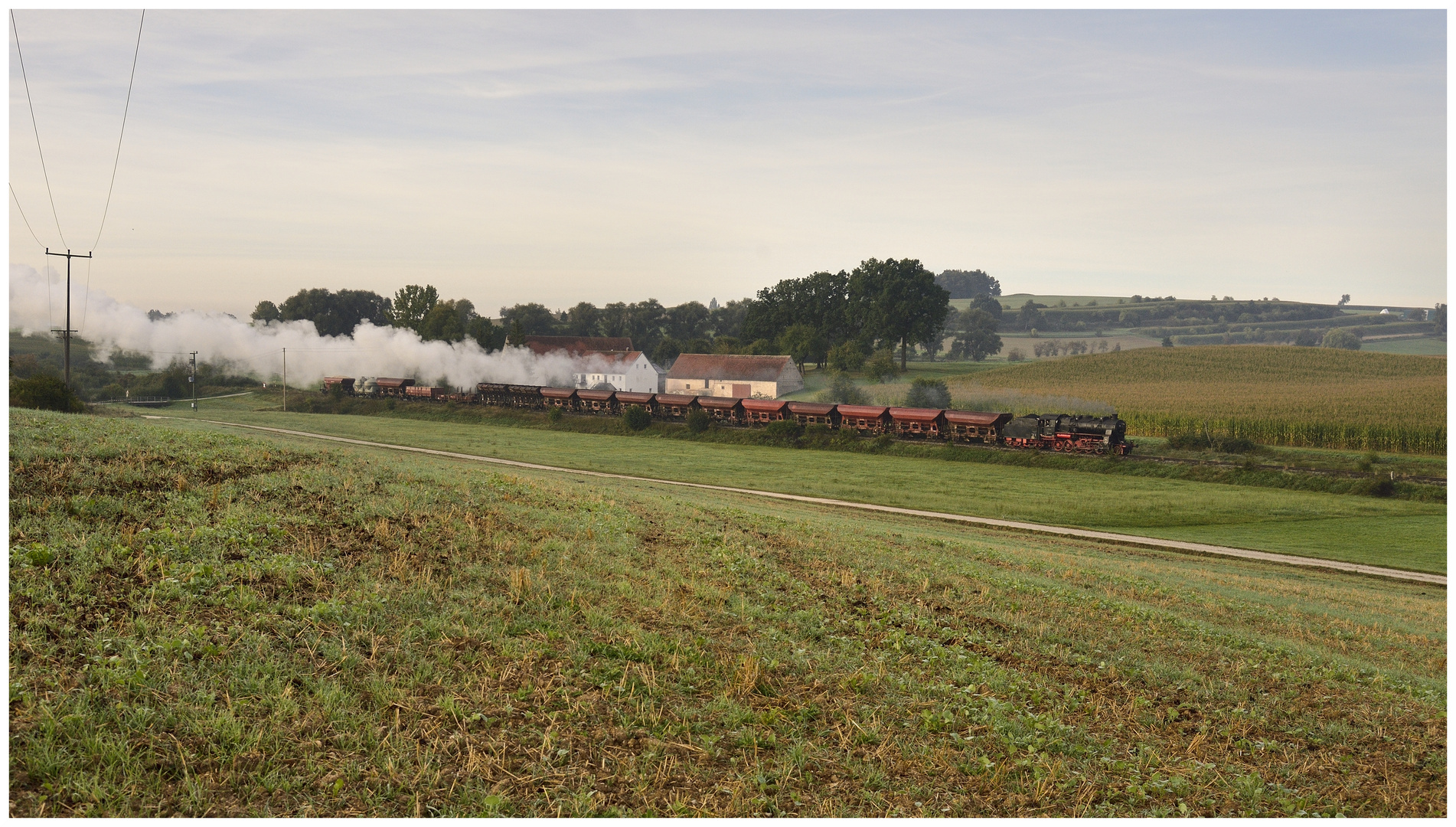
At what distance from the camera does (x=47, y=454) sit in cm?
1390

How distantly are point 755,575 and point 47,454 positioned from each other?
37.7ft

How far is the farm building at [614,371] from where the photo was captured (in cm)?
9712

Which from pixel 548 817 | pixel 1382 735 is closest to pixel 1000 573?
pixel 1382 735

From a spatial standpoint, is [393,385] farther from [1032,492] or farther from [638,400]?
[1032,492]

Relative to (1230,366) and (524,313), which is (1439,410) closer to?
(1230,366)

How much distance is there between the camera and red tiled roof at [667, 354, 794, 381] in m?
95.2

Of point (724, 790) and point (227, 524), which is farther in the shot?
point (227, 524)

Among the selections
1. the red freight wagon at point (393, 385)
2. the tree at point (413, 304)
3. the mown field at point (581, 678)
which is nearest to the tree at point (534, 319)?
the tree at point (413, 304)

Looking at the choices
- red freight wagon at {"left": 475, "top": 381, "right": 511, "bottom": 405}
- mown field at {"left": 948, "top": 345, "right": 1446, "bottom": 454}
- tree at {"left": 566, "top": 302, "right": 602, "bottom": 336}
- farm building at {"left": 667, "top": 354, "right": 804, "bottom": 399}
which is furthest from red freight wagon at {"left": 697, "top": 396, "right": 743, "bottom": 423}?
tree at {"left": 566, "top": 302, "right": 602, "bottom": 336}

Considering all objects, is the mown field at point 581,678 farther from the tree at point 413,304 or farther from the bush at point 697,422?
the tree at point 413,304

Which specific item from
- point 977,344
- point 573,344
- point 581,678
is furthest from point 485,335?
point 977,344

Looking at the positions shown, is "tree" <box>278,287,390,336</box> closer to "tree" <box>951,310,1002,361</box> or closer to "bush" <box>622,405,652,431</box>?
"bush" <box>622,405,652,431</box>

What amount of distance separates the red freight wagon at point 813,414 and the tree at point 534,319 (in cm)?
8105

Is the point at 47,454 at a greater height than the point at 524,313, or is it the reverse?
the point at 524,313
